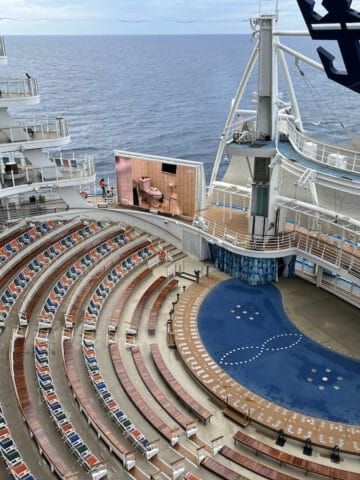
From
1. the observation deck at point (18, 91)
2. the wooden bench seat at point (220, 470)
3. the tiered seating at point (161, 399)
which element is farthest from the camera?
the observation deck at point (18, 91)

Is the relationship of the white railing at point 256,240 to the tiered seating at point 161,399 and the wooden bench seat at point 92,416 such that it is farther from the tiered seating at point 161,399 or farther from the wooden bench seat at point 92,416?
the wooden bench seat at point 92,416

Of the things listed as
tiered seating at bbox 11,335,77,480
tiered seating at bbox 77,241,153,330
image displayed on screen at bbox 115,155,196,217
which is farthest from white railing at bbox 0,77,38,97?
tiered seating at bbox 11,335,77,480

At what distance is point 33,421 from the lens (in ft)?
58.5

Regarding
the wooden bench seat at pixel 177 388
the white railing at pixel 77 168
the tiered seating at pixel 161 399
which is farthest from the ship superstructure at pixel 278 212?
the tiered seating at pixel 161 399

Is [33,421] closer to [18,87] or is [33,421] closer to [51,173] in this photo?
[51,173]

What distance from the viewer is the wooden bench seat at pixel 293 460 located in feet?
56.9

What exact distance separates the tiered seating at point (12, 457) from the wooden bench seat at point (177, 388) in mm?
7304

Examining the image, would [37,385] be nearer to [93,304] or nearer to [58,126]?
[93,304]

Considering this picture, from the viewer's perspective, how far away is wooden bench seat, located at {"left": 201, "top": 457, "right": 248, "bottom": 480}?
1691 centimetres

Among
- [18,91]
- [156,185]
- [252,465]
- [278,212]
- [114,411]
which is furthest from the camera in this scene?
[156,185]

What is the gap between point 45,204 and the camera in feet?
115

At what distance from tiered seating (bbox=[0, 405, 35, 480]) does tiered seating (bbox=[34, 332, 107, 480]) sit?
1.79 meters

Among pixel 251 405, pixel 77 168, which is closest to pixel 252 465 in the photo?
pixel 251 405

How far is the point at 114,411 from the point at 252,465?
583cm
